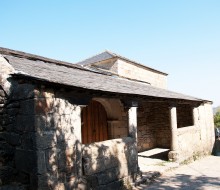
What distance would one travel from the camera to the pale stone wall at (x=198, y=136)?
9519 mm

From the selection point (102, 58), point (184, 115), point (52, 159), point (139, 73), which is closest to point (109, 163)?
point (52, 159)

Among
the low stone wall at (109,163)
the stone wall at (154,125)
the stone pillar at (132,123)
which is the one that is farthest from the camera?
the stone wall at (154,125)

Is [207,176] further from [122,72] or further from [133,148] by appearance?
[122,72]

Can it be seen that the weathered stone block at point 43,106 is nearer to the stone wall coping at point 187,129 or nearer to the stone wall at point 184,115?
the stone wall coping at point 187,129

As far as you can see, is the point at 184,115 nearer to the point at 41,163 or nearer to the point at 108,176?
the point at 108,176

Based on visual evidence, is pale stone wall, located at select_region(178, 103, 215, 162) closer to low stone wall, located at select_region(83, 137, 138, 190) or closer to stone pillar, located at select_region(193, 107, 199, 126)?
stone pillar, located at select_region(193, 107, 199, 126)

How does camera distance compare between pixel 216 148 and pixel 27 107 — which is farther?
pixel 216 148

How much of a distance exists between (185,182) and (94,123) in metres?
3.32

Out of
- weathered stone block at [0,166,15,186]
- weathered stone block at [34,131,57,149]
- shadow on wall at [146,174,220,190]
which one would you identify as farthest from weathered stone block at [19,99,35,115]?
shadow on wall at [146,174,220,190]

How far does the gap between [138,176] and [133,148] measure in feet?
2.56

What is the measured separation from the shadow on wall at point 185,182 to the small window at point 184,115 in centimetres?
470

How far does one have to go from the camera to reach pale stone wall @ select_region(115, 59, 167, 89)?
643 inches

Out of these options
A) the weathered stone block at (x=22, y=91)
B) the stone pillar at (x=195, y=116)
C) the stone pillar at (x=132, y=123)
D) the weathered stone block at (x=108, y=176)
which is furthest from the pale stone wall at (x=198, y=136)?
the weathered stone block at (x=22, y=91)

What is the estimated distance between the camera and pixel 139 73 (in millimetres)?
17938
